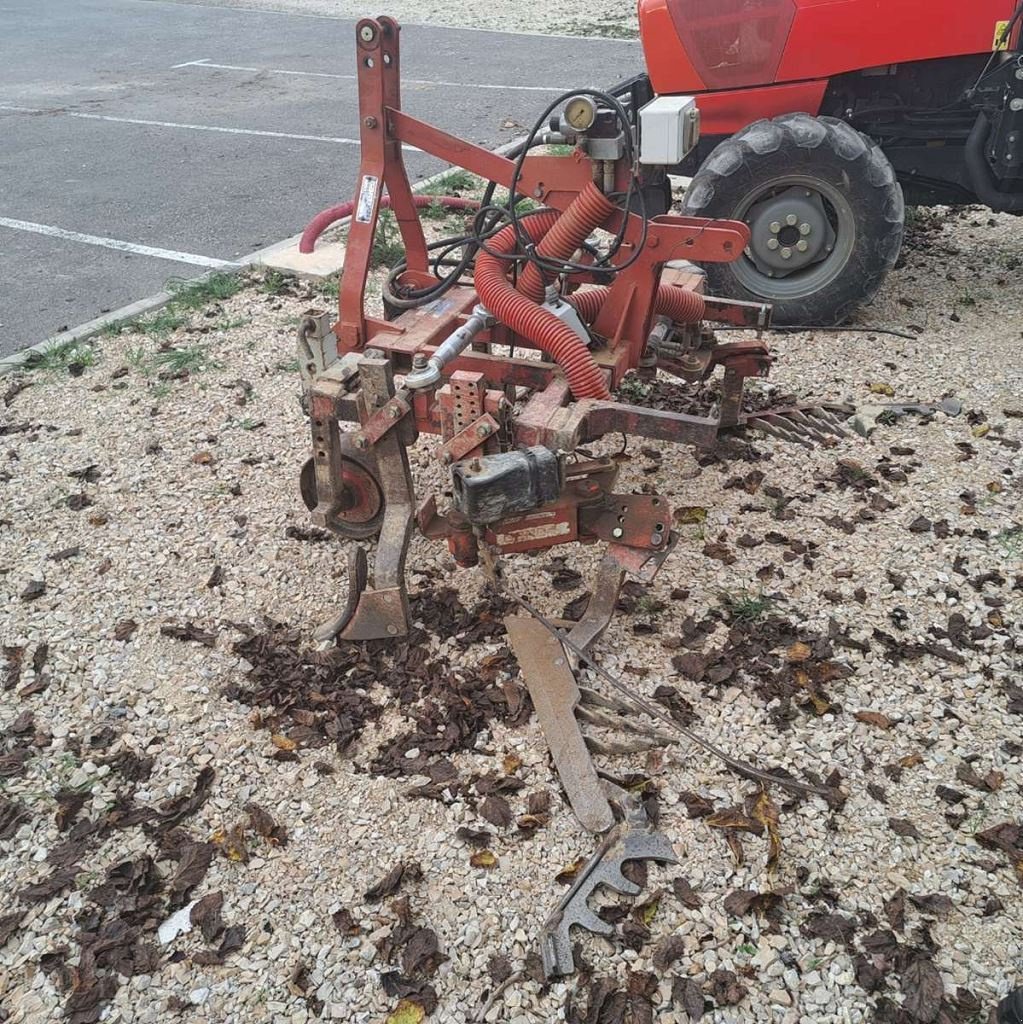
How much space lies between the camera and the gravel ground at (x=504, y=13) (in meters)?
15.9

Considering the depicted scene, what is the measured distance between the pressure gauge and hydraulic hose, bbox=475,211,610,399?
14.1 inches

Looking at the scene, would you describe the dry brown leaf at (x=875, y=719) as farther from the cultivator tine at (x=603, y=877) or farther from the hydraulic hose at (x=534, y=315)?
the hydraulic hose at (x=534, y=315)

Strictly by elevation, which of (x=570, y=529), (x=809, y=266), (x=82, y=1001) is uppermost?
(x=809, y=266)

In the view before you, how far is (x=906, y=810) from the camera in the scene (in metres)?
2.72

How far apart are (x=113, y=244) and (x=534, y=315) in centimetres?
527

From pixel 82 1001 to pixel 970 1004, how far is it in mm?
2227

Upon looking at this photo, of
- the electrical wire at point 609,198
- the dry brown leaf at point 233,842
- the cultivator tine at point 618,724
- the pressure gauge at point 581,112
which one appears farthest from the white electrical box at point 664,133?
the dry brown leaf at point 233,842

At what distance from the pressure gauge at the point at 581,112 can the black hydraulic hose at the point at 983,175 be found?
10.6 feet

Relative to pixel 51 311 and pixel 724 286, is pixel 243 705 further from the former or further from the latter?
pixel 51 311

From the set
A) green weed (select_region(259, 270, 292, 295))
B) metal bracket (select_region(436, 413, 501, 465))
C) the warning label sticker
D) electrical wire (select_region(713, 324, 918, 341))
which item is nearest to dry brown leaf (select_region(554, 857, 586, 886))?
metal bracket (select_region(436, 413, 501, 465))

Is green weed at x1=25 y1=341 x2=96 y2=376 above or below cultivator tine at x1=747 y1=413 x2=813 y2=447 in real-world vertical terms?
below

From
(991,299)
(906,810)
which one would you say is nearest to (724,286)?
(991,299)

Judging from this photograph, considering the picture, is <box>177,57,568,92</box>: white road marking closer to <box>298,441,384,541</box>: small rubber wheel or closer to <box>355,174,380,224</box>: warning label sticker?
<box>355,174,380,224</box>: warning label sticker

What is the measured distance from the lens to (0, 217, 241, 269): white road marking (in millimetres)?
6871
